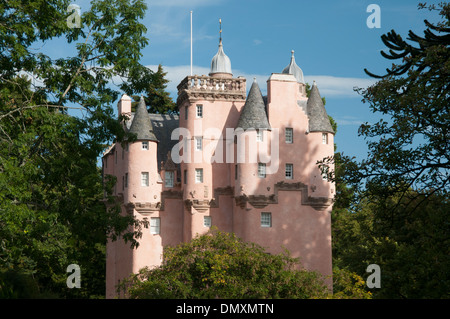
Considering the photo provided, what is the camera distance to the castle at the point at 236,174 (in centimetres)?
5953

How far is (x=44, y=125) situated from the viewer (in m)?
30.5

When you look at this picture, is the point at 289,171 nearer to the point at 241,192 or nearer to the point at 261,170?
the point at 261,170

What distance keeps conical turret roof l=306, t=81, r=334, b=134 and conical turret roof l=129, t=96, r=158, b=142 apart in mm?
12860

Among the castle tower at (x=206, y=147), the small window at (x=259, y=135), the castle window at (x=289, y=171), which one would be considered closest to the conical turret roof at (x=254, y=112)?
the small window at (x=259, y=135)

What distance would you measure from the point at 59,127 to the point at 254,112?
30.5 m

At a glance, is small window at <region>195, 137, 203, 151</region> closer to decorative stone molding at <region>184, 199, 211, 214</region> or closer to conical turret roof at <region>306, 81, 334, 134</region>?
decorative stone molding at <region>184, 199, 211, 214</region>

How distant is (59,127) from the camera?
1232 inches

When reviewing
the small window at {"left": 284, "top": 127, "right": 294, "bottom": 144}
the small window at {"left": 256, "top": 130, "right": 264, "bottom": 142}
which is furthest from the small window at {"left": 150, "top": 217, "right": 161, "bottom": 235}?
the small window at {"left": 284, "top": 127, "right": 294, "bottom": 144}

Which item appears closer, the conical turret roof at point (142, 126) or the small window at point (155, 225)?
the small window at point (155, 225)

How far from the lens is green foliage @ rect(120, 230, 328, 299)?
134 ft

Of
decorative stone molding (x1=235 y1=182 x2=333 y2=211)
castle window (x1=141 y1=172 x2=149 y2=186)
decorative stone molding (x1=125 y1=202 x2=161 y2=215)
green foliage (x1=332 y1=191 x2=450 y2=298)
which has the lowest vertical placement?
green foliage (x1=332 y1=191 x2=450 y2=298)

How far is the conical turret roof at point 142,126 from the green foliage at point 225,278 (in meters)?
19.0

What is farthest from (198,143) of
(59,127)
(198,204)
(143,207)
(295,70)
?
(59,127)

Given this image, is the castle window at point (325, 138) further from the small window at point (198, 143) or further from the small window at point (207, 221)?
the small window at point (207, 221)
